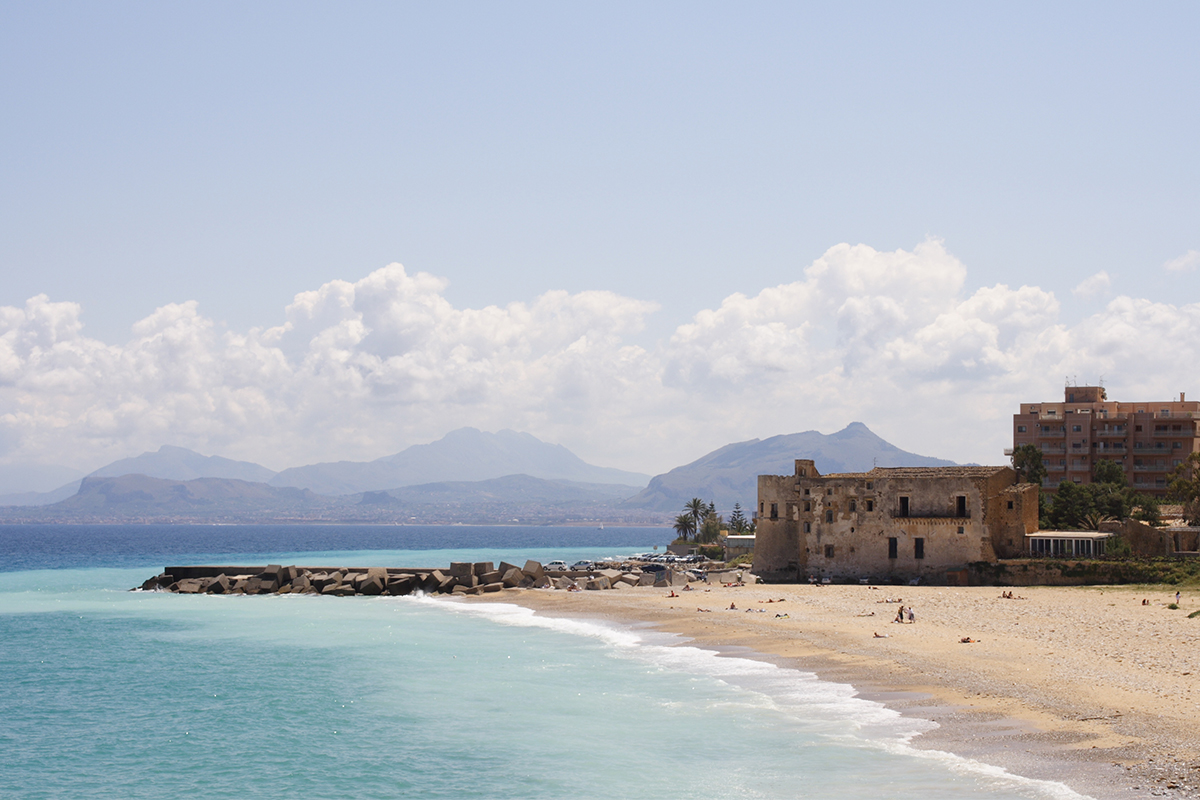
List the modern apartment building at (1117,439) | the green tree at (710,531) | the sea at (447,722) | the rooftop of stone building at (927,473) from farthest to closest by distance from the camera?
1. the green tree at (710,531)
2. the modern apartment building at (1117,439)
3. the rooftop of stone building at (927,473)
4. the sea at (447,722)

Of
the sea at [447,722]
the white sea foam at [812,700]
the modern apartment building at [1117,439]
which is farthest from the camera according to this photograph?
the modern apartment building at [1117,439]

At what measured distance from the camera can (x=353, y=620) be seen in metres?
49.3

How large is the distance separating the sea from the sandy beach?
1274 mm

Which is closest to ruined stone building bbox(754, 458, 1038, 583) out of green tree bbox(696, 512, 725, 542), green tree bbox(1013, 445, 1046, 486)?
green tree bbox(1013, 445, 1046, 486)

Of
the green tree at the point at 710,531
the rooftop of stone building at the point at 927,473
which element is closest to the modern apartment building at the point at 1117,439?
the green tree at the point at 710,531

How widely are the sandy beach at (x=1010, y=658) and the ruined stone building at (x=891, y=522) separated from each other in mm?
3845

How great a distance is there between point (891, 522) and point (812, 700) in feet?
114

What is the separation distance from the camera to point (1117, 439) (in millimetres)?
115562

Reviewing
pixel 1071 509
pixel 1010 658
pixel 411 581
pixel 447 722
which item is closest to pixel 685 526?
pixel 1071 509

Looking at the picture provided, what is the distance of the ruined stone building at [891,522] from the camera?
187 feet

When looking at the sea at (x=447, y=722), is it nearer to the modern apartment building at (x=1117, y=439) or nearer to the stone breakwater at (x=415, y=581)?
the stone breakwater at (x=415, y=581)

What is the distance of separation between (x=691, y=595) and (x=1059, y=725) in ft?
112

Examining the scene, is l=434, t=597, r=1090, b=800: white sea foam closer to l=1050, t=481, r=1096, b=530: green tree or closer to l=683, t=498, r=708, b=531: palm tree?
l=1050, t=481, r=1096, b=530: green tree

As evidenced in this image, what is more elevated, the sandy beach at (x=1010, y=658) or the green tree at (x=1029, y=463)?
the green tree at (x=1029, y=463)
